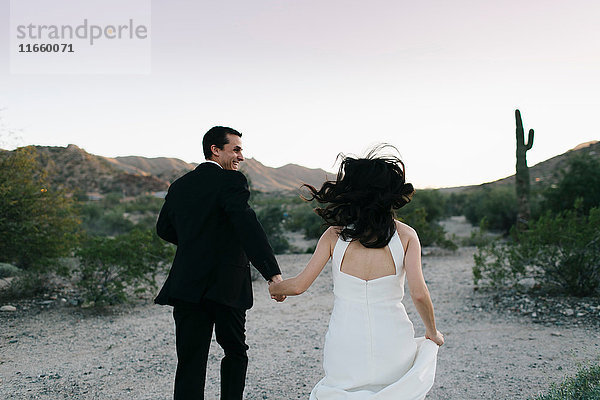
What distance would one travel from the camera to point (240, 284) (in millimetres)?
3420

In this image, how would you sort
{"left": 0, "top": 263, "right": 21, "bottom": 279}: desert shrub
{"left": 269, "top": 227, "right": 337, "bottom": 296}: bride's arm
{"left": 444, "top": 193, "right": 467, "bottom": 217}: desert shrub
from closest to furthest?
A: {"left": 269, "top": 227, "right": 337, "bottom": 296}: bride's arm
{"left": 0, "top": 263, "right": 21, "bottom": 279}: desert shrub
{"left": 444, "top": 193, "right": 467, "bottom": 217}: desert shrub

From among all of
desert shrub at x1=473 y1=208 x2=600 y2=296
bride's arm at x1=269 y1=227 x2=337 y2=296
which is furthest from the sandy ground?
bride's arm at x1=269 y1=227 x2=337 y2=296

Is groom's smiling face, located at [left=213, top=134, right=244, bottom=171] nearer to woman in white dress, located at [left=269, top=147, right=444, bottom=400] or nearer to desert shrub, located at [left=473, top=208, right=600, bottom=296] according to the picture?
woman in white dress, located at [left=269, top=147, right=444, bottom=400]

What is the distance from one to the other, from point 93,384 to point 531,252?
6.35 metres

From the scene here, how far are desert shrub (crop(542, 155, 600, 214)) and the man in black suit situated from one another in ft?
45.9

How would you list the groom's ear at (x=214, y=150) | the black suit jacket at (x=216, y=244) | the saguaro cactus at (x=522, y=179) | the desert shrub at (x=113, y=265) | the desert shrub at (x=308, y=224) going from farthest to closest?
the desert shrub at (x=308, y=224)
the saguaro cactus at (x=522, y=179)
the desert shrub at (x=113, y=265)
the groom's ear at (x=214, y=150)
the black suit jacket at (x=216, y=244)

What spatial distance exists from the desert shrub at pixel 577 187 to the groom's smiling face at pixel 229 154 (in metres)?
13.9

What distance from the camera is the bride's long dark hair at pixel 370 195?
2.65 m

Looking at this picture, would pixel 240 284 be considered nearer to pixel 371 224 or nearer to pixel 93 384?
pixel 371 224

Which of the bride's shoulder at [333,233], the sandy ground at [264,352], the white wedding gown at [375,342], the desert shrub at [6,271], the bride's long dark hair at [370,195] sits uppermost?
the bride's long dark hair at [370,195]

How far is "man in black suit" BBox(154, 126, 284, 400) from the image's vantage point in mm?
3320

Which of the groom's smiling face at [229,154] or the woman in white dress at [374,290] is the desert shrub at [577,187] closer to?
the groom's smiling face at [229,154]

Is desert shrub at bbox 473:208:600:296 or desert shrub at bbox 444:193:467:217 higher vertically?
desert shrub at bbox 444:193:467:217

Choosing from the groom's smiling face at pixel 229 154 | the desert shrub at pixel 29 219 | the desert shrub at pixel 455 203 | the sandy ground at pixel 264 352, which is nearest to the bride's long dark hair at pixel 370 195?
the groom's smiling face at pixel 229 154
